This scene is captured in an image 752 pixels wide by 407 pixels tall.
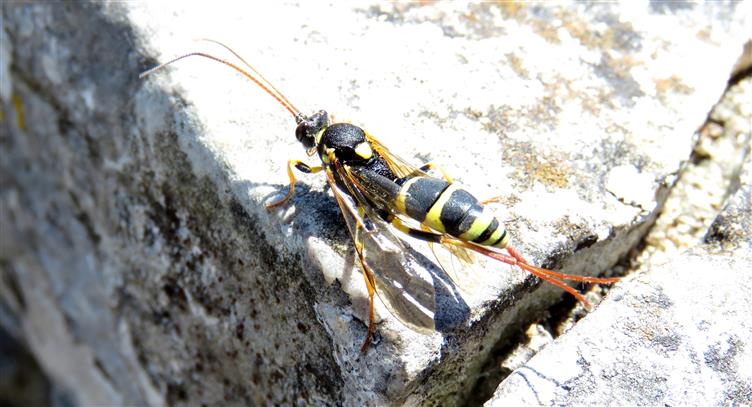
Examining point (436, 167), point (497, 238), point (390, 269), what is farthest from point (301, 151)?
point (497, 238)

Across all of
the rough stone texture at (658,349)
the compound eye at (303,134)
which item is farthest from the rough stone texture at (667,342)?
the compound eye at (303,134)

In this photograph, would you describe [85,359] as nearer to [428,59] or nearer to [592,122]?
[428,59]

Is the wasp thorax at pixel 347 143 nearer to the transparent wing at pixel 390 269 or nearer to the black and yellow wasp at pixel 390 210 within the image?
the black and yellow wasp at pixel 390 210

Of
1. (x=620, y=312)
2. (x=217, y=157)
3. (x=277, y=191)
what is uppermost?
(x=217, y=157)

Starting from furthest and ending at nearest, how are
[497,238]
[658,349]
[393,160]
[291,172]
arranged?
[393,160] < [291,172] < [497,238] < [658,349]

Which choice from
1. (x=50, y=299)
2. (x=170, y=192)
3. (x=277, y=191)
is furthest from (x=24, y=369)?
(x=277, y=191)

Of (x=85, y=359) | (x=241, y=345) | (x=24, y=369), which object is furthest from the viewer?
(x=24, y=369)

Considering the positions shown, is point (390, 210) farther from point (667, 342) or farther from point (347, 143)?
point (667, 342)
